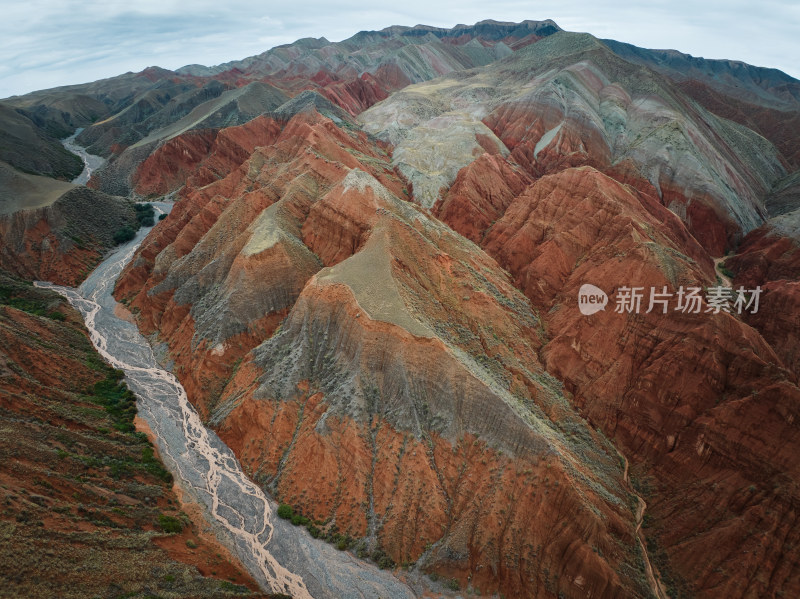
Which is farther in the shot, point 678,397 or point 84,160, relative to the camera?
point 84,160

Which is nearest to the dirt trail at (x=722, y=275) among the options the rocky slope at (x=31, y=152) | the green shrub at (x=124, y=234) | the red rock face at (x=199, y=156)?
the red rock face at (x=199, y=156)

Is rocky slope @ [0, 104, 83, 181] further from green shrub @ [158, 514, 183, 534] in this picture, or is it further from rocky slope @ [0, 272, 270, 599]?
green shrub @ [158, 514, 183, 534]

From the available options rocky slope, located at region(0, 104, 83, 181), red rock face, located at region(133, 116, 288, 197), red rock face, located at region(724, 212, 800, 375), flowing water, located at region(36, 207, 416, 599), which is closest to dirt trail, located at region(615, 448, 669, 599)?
flowing water, located at region(36, 207, 416, 599)

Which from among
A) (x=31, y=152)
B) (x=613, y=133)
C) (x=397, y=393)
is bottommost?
(x=397, y=393)

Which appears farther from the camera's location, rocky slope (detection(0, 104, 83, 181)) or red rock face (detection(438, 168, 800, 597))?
rocky slope (detection(0, 104, 83, 181))

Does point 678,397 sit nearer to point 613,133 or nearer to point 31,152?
point 613,133

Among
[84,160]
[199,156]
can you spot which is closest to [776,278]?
[199,156]

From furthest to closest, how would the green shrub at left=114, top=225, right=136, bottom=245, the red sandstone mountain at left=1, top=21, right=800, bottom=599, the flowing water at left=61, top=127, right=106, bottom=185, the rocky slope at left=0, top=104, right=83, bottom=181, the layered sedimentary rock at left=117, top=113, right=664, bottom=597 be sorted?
the flowing water at left=61, top=127, right=106, bottom=185, the rocky slope at left=0, top=104, right=83, bottom=181, the green shrub at left=114, top=225, right=136, bottom=245, the layered sedimentary rock at left=117, top=113, right=664, bottom=597, the red sandstone mountain at left=1, top=21, right=800, bottom=599
